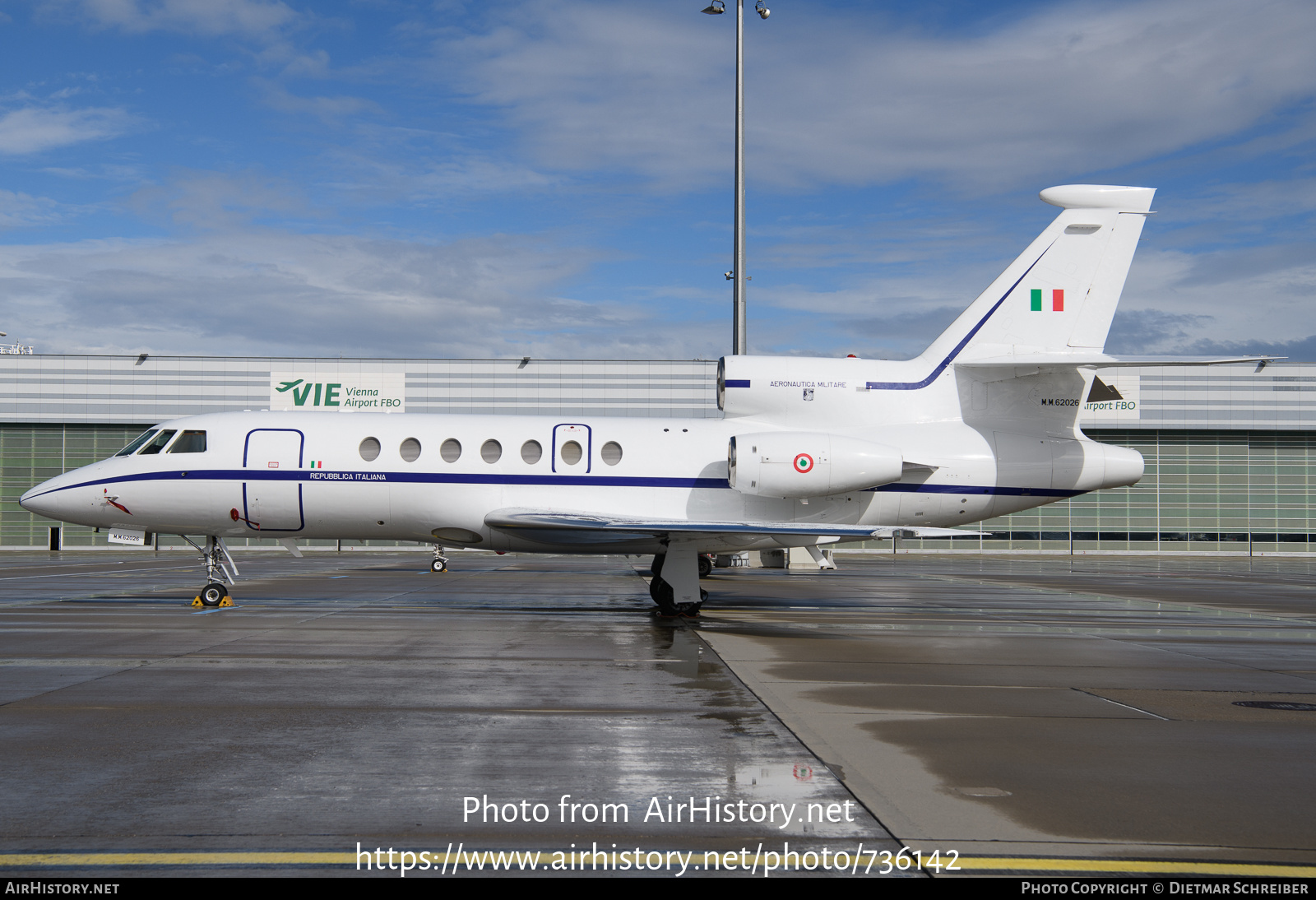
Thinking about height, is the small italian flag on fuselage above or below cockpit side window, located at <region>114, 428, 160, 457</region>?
above

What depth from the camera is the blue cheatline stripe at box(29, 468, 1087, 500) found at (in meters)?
16.5

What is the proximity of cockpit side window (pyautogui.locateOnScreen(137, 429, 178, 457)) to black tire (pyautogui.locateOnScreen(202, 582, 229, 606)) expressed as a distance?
2686mm

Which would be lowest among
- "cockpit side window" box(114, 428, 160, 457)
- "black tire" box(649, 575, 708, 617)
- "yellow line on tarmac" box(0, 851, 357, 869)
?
"black tire" box(649, 575, 708, 617)

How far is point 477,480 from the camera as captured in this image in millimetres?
16531

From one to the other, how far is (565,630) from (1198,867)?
10.3 metres

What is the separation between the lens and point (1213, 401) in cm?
5244

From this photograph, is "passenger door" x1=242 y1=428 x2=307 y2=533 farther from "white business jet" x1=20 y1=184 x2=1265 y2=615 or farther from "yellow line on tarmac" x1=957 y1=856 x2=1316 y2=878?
"yellow line on tarmac" x1=957 y1=856 x2=1316 y2=878

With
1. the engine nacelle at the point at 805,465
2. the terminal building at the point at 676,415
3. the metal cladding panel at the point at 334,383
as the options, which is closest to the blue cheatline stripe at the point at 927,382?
the engine nacelle at the point at 805,465

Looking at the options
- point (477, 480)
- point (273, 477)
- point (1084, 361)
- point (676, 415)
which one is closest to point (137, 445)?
point (273, 477)

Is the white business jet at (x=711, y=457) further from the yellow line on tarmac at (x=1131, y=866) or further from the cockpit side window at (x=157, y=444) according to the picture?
the yellow line on tarmac at (x=1131, y=866)

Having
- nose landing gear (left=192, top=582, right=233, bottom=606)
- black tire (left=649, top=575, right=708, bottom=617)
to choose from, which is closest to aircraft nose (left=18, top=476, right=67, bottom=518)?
nose landing gear (left=192, top=582, right=233, bottom=606)

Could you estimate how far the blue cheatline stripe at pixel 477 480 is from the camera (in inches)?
651
